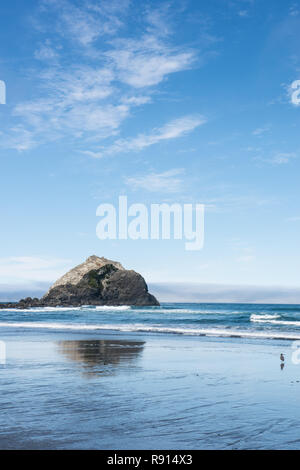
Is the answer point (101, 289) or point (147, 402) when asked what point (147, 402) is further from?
point (101, 289)

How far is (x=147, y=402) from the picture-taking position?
879 cm

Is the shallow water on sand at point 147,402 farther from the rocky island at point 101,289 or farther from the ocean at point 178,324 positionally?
the rocky island at point 101,289

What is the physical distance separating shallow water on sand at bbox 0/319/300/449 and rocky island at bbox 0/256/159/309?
118919mm

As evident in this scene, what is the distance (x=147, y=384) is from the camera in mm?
10797

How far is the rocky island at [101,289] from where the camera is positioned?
133 meters

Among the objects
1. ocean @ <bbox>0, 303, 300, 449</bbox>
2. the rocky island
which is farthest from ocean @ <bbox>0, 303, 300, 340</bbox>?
the rocky island

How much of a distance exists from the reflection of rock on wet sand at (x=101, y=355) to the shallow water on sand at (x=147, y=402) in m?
0.06

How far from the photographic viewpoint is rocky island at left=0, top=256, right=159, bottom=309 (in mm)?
133000

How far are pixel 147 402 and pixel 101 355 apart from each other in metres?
8.33

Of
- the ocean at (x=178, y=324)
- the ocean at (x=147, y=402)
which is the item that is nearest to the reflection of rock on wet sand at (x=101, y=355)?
the ocean at (x=147, y=402)
